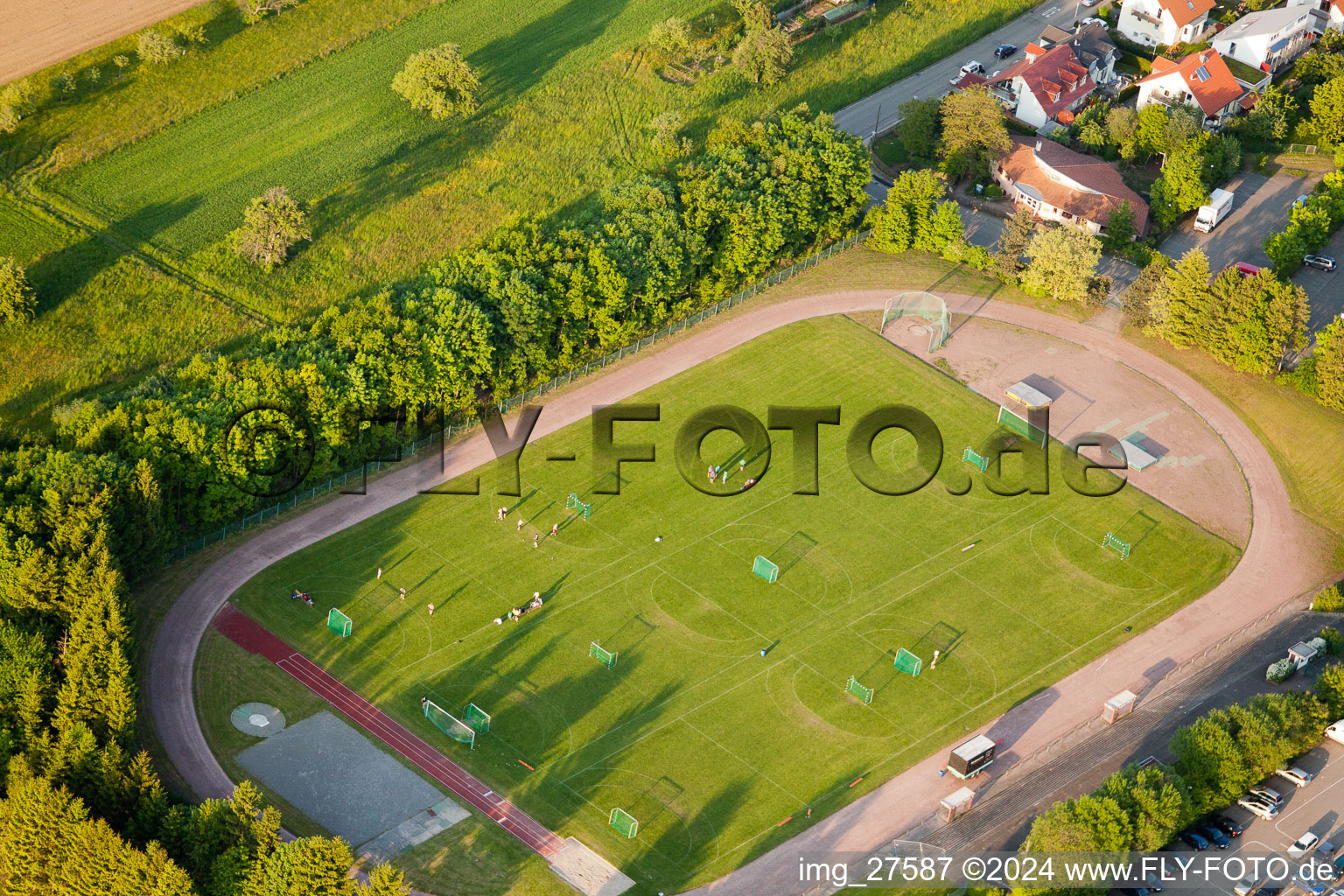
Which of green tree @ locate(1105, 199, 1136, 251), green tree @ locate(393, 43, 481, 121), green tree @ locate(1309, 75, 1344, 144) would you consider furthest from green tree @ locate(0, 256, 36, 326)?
green tree @ locate(1309, 75, 1344, 144)

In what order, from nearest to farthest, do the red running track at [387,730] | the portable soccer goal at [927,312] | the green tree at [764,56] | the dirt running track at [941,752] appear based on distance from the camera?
the red running track at [387,730] → the dirt running track at [941,752] → the portable soccer goal at [927,312] → the green tree at [764,56]

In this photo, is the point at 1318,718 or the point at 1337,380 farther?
the point at 1337,380

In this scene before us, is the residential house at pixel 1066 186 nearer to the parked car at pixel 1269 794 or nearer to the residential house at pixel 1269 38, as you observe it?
the residential house at pixel 1269 38

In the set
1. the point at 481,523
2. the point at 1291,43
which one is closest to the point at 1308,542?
the point at 481,523

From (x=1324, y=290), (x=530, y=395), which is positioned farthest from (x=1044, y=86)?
(x=530, y=395)

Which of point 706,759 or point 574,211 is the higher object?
point 574,211

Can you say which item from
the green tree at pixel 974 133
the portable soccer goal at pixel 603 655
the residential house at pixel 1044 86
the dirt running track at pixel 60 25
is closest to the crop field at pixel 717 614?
the portable soccer goal at pixel 603 655

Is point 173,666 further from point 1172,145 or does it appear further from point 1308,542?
point 1172,145
